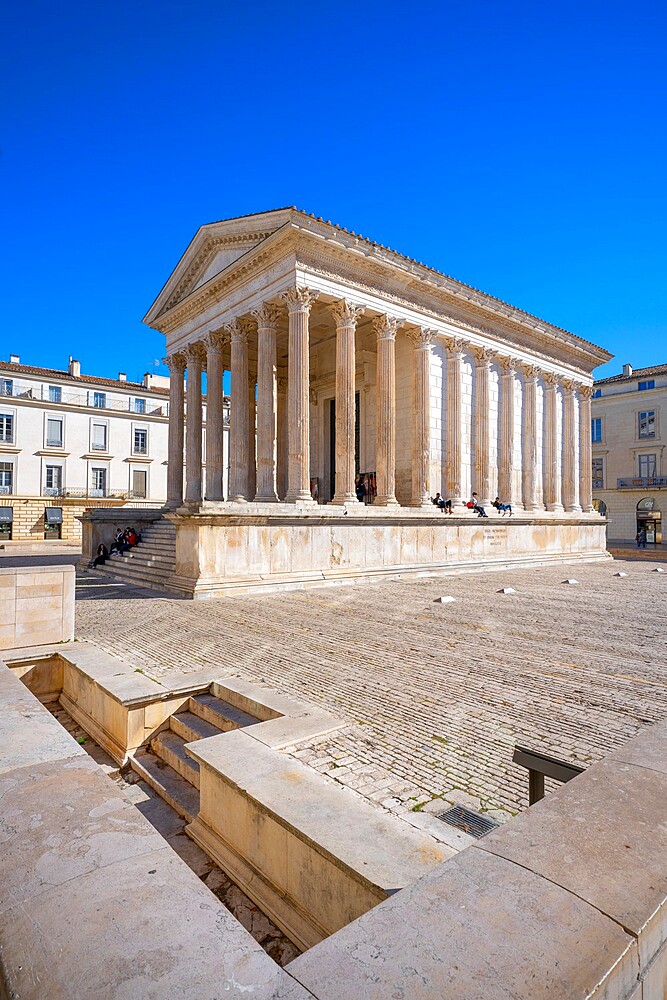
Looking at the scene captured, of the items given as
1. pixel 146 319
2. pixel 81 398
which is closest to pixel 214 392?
pixel 146 319

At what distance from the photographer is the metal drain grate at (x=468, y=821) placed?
3.24m

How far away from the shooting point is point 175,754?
16.9ft

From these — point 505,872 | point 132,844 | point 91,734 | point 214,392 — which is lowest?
point 91,734

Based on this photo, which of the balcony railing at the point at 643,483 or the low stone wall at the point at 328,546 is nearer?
the low stone wall at the point at 328,546

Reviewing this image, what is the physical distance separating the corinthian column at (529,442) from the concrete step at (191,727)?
22682 mm

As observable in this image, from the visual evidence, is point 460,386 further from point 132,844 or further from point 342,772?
point 132,844

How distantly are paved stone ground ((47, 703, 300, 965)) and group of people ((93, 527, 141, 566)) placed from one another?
1350 centimetres

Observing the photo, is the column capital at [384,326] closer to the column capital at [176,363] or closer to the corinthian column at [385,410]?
the corinthian column at [385,410]

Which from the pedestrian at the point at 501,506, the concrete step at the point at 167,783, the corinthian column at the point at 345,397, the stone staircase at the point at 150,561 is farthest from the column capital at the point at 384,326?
the concrete step at the point at 167,783

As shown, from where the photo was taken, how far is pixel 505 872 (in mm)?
1814

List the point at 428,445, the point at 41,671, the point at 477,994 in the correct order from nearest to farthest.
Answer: the point at 477,994 → the point at 41,671 → the point at 428,445

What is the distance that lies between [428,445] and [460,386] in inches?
133

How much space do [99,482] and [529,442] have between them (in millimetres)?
32807

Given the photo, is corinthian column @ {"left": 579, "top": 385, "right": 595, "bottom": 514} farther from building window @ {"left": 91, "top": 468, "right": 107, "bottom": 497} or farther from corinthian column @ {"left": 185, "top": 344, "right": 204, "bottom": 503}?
building window @ {"left": 91, "top": 468, "right": 107, "bottom": 497}
